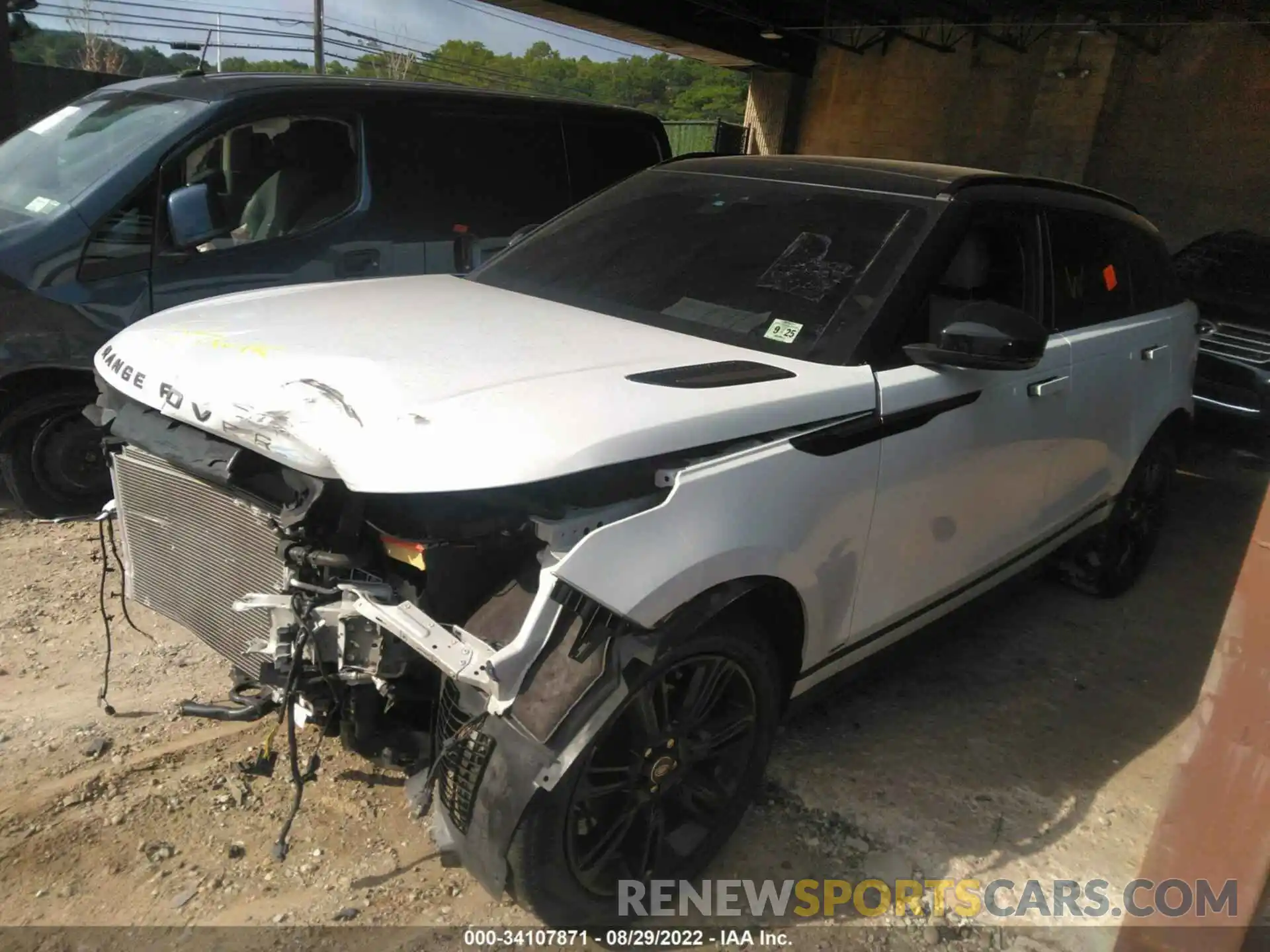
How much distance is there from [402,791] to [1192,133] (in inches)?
522

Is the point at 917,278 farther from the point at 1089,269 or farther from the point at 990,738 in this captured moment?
the point at 990,738

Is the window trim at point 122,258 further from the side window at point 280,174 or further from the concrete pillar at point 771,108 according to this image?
the concrete pillar at point 771,108

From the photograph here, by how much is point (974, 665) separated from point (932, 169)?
207 centimetres

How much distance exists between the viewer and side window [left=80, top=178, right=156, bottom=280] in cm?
440

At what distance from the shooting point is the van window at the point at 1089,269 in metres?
3.75

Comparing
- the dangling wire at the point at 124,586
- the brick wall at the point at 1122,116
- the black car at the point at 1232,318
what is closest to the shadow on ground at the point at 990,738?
the dangling wire at the point at 124,586

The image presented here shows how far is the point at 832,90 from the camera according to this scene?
16.1 m

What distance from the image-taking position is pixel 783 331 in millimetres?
2902

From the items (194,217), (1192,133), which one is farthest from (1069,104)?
(194,217)

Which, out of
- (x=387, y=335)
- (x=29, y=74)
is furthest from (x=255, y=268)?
(x=29, y=74)

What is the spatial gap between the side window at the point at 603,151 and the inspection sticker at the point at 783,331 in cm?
344

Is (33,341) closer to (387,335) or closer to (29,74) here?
(387,335)

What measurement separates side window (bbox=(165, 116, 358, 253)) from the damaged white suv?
5.66 feet

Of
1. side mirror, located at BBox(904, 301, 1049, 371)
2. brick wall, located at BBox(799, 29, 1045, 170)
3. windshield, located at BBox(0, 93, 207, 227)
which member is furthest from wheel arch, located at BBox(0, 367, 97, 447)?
brick wall, located at BBox(799, 29, 1045, 170)
